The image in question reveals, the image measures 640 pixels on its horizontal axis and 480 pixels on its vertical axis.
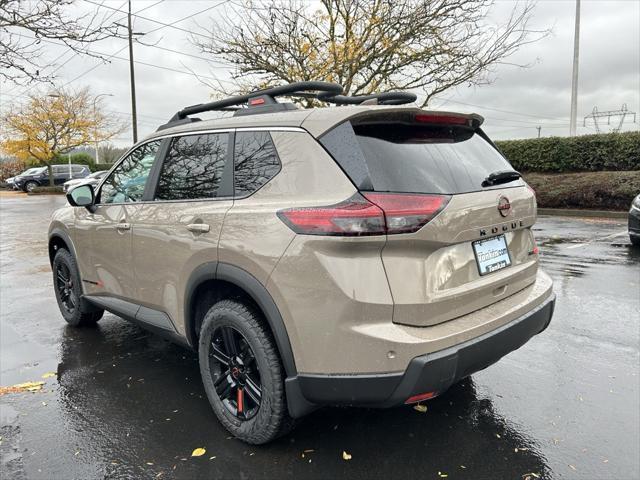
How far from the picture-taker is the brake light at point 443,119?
8.58 feet

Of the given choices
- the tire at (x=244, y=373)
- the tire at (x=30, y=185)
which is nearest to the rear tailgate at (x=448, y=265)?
the tire at (x=244, y=373)

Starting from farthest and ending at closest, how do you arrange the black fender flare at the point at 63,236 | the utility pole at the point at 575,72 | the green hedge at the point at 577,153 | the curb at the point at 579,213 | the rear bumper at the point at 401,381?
→ 1. the utility pole at the point at 575,72
2. the green hedge at the point at 577,153
3. the curb at the point at 579,213
4. the black fender flare at the point at 63,236
5. the rear bumper at the point at 401,381

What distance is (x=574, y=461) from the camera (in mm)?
2549

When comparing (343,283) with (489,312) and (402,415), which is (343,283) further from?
(402,415)

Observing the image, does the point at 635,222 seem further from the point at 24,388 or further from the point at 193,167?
the point at 24,388

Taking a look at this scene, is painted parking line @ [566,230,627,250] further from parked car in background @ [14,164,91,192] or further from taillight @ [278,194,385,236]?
parked car in background @ [14,164,91,192]

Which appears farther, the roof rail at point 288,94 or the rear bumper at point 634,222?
the rear bumper at point 634,222

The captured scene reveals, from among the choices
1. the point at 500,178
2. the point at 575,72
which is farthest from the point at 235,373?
the point at 575,72

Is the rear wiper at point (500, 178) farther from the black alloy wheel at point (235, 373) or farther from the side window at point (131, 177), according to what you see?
the side window at point (131, 177)

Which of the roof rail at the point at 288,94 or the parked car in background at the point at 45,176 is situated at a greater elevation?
the roof rail at the point at 288,94

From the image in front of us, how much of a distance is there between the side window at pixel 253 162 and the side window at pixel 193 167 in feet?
0.50

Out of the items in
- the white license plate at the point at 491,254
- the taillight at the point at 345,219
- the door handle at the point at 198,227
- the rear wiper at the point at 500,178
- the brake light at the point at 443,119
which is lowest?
the white license plate at the point at 491,254

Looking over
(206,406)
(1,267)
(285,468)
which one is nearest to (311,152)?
(285,468)

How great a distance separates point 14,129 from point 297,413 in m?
39.3
